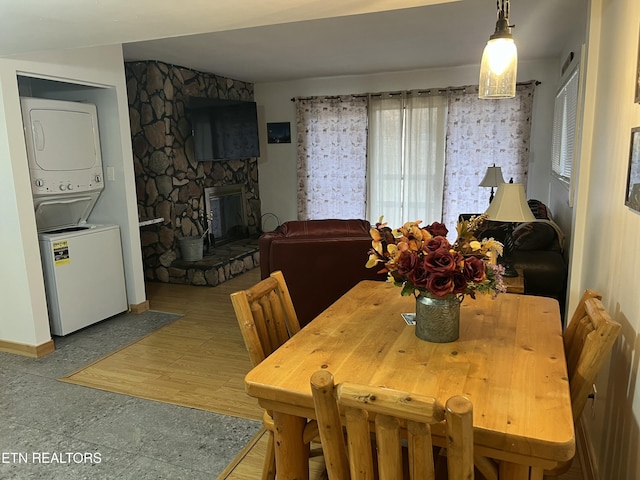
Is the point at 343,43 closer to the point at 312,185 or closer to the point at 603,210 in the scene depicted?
the point at 312,185

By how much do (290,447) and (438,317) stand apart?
0.66 metres

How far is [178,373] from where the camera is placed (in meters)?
3.04

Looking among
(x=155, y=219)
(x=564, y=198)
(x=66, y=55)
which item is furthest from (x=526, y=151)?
(x=66, y=55)

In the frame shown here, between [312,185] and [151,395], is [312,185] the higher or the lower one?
the higher one

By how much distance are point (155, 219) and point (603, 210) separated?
420cm

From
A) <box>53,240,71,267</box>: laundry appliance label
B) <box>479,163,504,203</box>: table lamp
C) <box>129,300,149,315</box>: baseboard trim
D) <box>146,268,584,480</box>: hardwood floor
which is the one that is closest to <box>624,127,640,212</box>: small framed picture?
<box>146,268,584,480</box>: hardwood floor

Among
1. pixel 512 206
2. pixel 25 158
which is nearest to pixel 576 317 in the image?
pixel 512 206

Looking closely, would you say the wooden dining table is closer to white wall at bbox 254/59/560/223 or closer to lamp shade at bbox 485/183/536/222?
lamp shade at bbox 485/183/536/222

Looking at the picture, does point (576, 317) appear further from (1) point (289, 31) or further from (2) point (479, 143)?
(2) point (479, 143)

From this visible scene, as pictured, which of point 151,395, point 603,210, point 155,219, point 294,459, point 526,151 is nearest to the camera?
point 294,459

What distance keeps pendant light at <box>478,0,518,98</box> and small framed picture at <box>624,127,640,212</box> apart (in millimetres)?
418

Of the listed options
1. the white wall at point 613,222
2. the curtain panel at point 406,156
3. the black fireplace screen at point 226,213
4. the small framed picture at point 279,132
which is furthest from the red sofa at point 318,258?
the small framed picture at point 279,132

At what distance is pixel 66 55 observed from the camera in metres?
3.43

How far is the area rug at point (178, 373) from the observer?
2.70 meters
